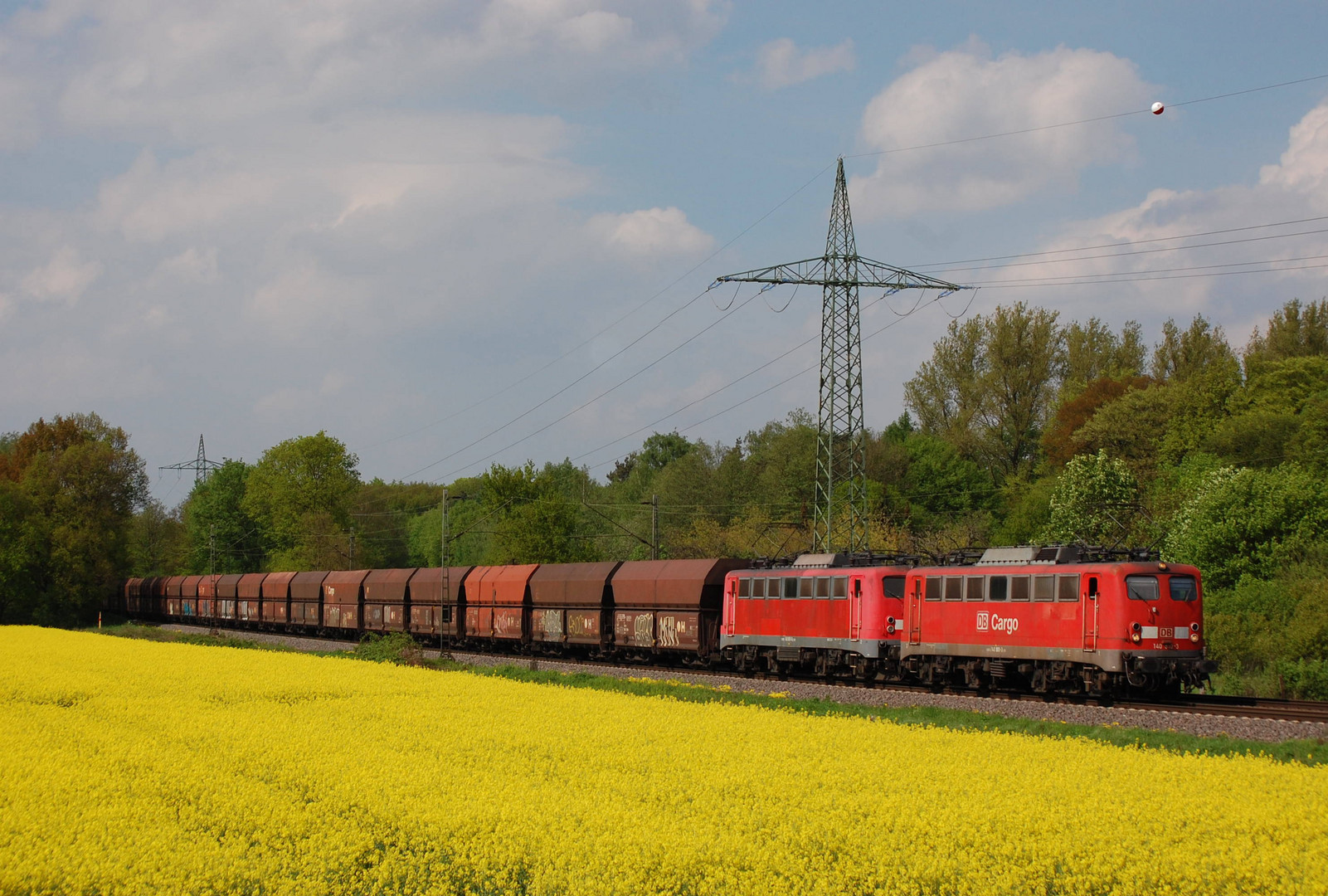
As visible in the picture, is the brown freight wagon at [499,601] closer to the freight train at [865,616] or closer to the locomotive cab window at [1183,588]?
the freight train at [865,616]

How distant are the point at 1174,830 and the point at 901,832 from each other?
2.77 metres

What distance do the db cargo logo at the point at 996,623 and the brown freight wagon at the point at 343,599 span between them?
41853mm

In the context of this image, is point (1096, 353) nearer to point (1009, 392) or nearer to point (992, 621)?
point (1009, 392)

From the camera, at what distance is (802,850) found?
10.5 meters

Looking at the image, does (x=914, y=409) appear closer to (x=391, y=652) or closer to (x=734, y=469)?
(x=734, y=469)

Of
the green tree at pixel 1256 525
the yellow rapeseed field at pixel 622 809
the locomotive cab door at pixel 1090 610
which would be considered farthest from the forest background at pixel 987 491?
the yellow rapeseed field at pixel 622 809

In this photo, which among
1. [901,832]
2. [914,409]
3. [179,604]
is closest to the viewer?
[901,832]

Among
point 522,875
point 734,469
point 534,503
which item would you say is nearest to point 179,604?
point 534,503

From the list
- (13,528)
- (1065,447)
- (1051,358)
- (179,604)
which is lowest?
(179,604)

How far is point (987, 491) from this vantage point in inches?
3504

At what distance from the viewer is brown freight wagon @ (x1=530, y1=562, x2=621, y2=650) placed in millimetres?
44812

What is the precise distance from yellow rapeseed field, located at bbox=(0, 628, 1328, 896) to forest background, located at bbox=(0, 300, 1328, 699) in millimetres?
19802

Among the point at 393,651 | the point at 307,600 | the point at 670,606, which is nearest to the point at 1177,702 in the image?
the point at 670,606

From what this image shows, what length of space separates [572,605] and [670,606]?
271 inches
